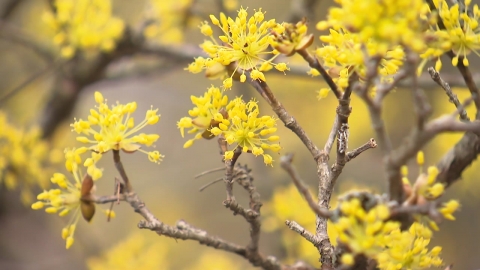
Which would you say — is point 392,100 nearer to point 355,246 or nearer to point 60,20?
point 60,20

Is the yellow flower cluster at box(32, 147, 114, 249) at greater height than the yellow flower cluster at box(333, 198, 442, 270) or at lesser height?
→ greater

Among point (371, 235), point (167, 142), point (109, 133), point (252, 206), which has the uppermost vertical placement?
point (167, 142)

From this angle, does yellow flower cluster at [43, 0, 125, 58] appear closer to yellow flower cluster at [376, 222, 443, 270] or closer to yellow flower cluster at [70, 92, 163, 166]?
yellow flower cluster at [70, 92, 163, 166]

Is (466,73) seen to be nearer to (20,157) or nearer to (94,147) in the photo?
(94,147)

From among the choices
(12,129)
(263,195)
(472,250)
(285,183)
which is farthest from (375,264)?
(472,250)

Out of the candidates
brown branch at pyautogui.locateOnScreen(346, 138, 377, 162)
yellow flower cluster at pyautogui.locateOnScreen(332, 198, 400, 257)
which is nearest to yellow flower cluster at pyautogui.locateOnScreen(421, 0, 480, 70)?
brown branch at pyautogui.locateOnScreen(346, 138, 377, 162)

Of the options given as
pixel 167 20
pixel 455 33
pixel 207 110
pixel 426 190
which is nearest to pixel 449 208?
pixel 426 190
